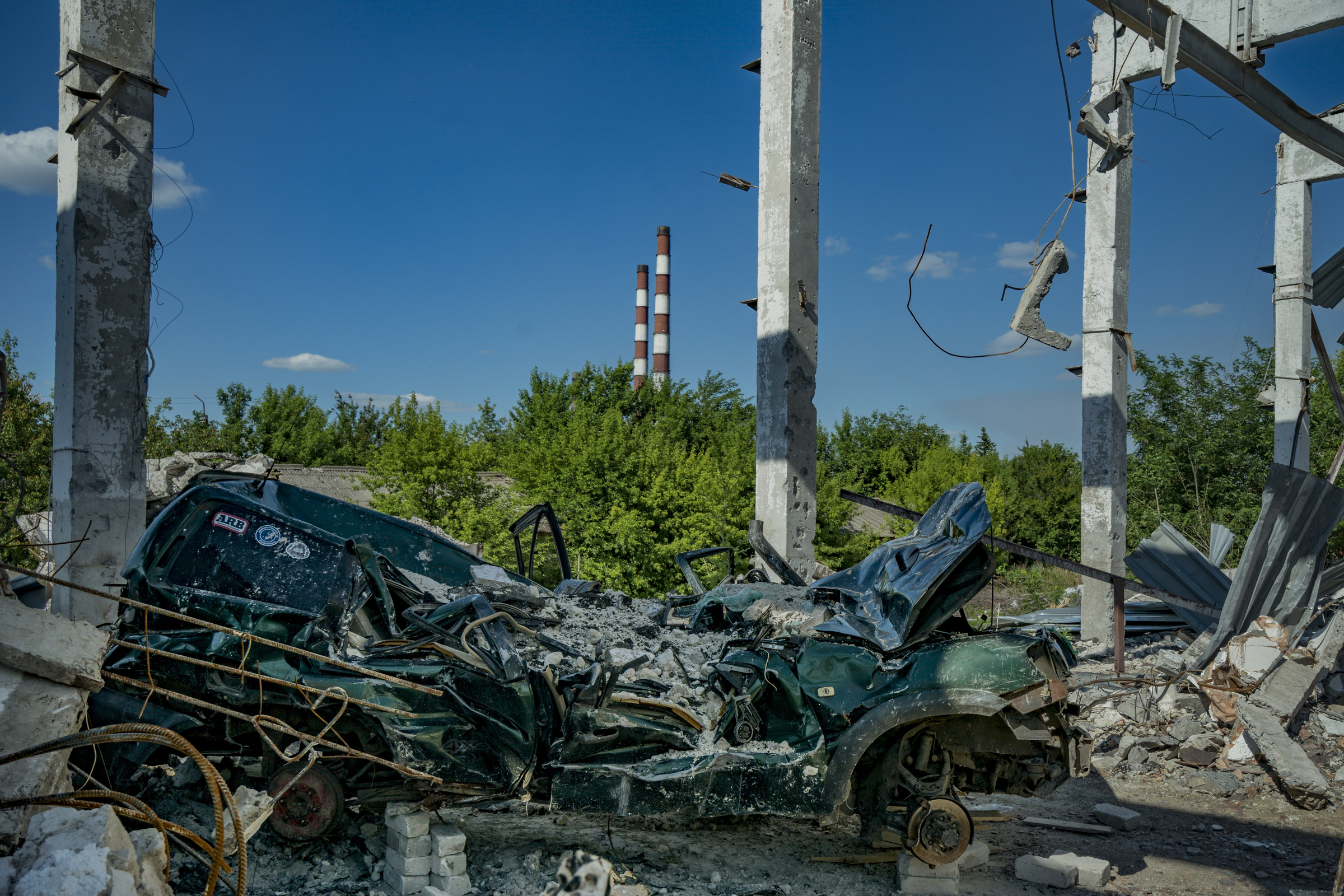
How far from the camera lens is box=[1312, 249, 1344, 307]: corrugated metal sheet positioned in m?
11.9

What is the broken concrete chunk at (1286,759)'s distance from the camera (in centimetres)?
620

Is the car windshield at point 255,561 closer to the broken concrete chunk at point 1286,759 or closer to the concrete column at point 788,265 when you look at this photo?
the concrete column at point 788,265

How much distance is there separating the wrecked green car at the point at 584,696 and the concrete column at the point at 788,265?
104 inches

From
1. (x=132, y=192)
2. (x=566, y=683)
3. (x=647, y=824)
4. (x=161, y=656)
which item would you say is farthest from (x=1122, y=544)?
(x=132, y=192)

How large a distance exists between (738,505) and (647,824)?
14.4 m

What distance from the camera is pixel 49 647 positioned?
3.22m

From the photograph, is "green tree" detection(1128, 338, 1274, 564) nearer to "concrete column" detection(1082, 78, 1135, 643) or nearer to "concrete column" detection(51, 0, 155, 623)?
"concrete column" detection(1082, 78, 1135, 643)

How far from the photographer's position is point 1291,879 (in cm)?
499

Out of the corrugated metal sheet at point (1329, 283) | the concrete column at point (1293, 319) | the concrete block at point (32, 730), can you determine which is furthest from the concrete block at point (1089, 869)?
the corrugated metal sheet at point (1329, 283)

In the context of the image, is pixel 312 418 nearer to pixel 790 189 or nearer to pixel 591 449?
pixel 591 449

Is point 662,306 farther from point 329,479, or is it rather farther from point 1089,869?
point 1089,869

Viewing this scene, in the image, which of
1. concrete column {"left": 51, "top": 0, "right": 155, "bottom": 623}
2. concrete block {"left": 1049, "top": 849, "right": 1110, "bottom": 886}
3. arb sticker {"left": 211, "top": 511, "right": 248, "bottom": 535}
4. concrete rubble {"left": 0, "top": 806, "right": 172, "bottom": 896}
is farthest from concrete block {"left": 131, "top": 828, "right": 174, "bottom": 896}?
concrete block {"left": 1049, "top": 849, "right": 1110, "bottom": 886}

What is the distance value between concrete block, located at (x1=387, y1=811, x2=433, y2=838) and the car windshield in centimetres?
118

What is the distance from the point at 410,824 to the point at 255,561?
1.64 metres
